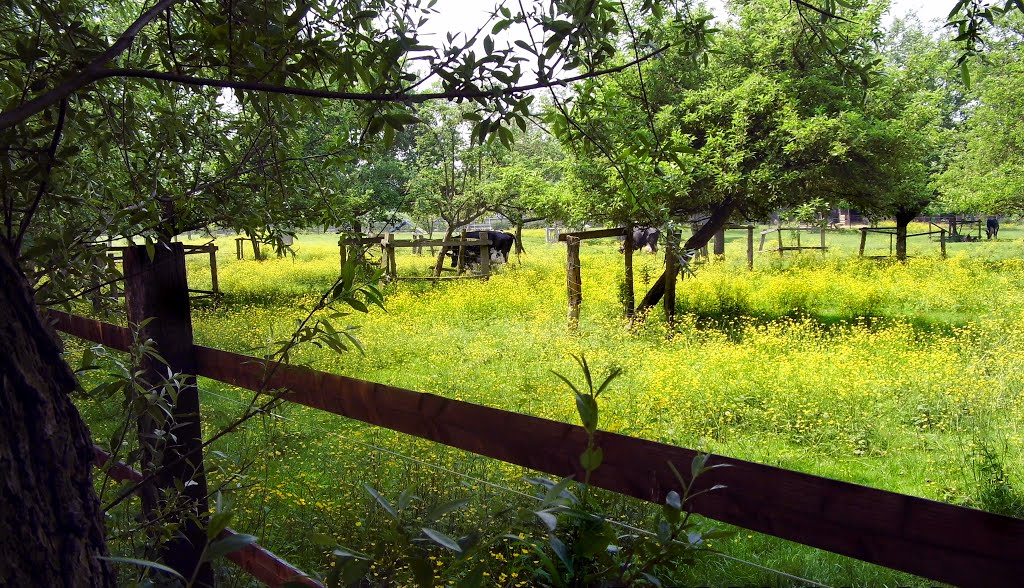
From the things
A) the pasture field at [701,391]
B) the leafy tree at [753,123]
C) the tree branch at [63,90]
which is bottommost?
the pasture field at [701,391]

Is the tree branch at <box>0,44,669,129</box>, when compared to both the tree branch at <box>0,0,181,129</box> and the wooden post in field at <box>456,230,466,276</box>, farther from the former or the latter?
the wooden post in field at <box>456,230,466,276</box>

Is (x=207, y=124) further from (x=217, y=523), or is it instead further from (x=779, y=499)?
(x=779, y=499)

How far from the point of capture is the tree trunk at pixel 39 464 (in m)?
0.89

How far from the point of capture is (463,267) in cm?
2133

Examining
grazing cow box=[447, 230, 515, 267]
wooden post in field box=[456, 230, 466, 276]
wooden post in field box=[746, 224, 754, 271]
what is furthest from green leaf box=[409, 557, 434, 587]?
grazing cow box=[447, 230, 515, 267]

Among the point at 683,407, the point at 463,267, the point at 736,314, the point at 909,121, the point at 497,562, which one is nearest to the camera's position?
the point at 497,562

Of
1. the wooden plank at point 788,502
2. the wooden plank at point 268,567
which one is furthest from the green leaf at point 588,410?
the wooden plank at point 268,567

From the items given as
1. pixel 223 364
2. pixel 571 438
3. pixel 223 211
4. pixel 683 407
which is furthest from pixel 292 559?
pixel 683 407

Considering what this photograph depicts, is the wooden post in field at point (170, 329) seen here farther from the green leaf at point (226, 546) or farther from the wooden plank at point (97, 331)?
the green leaf at point (226, 546)

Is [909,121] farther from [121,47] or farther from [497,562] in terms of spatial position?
[121,47]

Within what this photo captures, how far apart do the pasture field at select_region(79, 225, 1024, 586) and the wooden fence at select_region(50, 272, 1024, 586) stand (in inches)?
14.0

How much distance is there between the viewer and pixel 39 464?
A: 94 cm

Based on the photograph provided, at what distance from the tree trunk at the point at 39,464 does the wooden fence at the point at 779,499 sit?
0.89m

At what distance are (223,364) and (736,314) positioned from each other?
1126 cm
